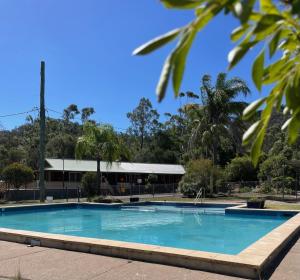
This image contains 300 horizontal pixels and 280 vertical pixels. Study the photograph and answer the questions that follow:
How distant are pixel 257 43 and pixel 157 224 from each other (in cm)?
1860

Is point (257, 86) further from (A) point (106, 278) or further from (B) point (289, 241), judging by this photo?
(B) point (289, 241)

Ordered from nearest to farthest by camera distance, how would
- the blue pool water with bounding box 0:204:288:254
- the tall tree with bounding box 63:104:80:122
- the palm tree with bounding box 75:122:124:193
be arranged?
the blue pool water with bounding box 0:204:288:254
the palm tree with bounding box 75:122:124:193
the tall tree with bounding box 63:104:80:122

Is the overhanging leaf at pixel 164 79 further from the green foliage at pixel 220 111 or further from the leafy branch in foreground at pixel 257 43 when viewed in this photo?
the green foliage at pixel 220 111

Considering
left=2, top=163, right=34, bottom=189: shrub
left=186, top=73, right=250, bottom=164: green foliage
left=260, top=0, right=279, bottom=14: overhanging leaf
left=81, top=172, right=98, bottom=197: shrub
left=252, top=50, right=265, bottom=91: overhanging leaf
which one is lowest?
left=252, top=50, right=265, bottom=91: overhanging leaf

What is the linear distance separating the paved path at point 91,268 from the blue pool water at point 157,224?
486 cm

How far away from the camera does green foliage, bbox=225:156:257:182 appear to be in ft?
165

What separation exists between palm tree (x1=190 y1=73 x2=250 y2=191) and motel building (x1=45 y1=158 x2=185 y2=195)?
6.74m

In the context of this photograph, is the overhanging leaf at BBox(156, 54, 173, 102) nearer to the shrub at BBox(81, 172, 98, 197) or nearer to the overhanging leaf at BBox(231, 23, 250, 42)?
the overhanging leaf at BBox(231, 23, 250, 42)

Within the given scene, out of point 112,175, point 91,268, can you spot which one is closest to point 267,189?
point 112,175

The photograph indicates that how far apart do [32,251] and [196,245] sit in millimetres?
5719

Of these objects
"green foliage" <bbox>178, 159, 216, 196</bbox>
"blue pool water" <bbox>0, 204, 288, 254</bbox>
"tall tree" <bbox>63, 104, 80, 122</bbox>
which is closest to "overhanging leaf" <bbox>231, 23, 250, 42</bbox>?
"blue pool water" <bbox>0, 204, 288, 254</bbox>

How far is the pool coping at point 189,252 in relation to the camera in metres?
7.67

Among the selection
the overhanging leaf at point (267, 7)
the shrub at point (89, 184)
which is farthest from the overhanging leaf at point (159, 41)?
the shrub at point (89, 184)

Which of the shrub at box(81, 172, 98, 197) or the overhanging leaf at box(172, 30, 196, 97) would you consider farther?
the shrub at box(81, 172, 98, 197)
